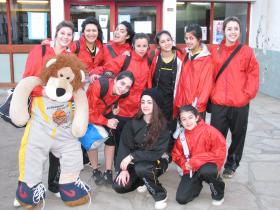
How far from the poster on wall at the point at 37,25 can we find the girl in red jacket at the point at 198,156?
689 centimetres

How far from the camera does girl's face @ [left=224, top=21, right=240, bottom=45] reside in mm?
4215

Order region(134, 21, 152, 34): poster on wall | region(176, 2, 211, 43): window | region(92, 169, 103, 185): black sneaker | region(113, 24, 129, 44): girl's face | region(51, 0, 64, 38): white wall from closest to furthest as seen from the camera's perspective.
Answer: region(92, 169, 103, 185): black sneaker → region(113, 24, 129, 44): girl's face → region(51, 0, 64, 38): white wall → region(134, 21, 152, 34): poster on wall → region(176, 2, 211, 43): window

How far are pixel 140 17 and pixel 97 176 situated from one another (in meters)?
6.50

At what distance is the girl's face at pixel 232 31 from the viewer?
13.8 feet

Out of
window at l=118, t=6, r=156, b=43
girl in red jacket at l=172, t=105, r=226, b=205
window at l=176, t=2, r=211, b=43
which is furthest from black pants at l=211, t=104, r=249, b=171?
window at l=176, t=2, r=211, b=43

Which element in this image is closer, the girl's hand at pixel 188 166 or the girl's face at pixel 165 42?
the girl's hand at pixel 188 166

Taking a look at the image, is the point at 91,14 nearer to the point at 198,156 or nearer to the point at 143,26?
the point at 143,26

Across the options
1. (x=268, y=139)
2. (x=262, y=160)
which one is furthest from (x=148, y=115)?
(x=268, y=139)

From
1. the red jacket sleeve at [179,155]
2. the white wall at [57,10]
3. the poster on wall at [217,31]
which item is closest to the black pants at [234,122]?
the red jacket sleeve at [179,155]

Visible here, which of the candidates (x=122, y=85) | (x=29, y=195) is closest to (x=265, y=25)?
(x=122, y=85)

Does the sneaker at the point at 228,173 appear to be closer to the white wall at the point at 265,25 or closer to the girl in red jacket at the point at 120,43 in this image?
the girl in red jacket at the point at 120,43

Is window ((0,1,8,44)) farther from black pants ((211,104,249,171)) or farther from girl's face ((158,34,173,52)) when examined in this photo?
black pants ((211,104,249,171))

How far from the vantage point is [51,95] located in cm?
364

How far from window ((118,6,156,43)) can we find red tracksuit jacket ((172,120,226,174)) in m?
6.33
